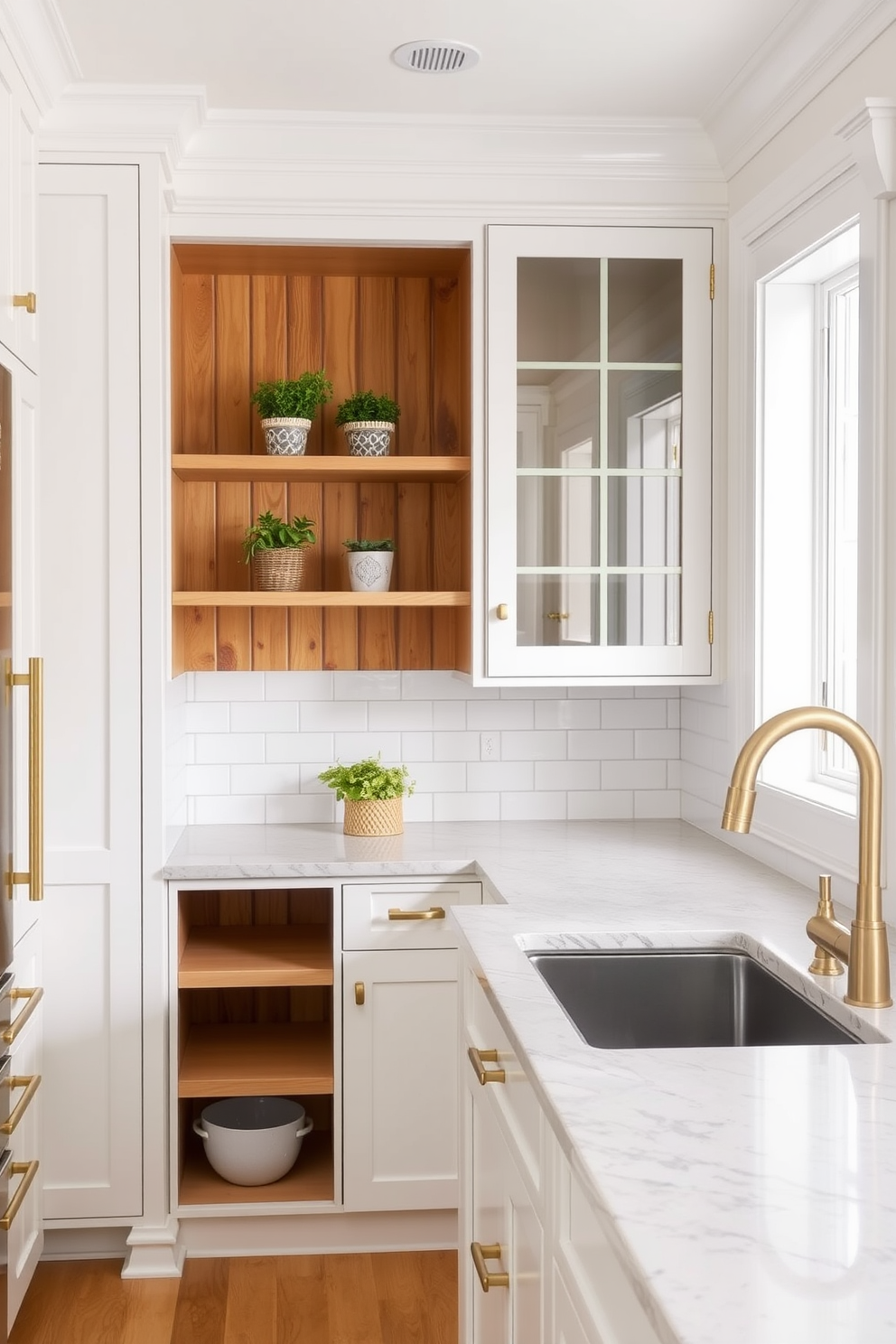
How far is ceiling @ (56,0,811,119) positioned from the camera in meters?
2.28

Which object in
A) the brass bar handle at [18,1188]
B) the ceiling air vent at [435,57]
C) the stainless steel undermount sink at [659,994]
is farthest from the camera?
the ceiling air vent at [435,57]

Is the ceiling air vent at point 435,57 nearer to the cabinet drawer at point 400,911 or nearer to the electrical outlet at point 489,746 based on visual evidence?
the electrical outlet at point 489,746

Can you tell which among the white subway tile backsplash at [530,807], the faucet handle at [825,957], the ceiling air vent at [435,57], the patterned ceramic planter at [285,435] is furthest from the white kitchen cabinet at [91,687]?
the faucet handle at [825,957]

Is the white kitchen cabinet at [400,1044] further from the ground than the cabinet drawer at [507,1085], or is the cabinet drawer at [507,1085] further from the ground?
the cabinet drawer at [507,1085]

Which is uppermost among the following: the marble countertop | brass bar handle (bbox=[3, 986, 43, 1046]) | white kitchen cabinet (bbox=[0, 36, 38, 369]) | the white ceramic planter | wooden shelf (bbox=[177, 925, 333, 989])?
white kitchen cabinet (bbox=[0, 36, 38, 369])

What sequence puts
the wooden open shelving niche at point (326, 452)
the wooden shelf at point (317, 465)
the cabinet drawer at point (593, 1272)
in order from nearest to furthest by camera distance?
the cabinet drawer at point (593, 1272) < the wooden shelf at point (317, 465) < the wooden open shelving niche at point (326, 452)

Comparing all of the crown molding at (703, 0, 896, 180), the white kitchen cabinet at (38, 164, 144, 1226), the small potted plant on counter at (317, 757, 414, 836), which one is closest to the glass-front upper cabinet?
the crown molding at (703, 0, 896, 180)

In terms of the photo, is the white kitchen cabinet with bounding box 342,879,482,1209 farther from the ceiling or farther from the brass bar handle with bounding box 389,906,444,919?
the ceiling

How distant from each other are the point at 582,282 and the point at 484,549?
27.4 inches

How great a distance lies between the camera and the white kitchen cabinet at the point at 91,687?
2629 millimetres

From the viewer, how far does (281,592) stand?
299 centimetres

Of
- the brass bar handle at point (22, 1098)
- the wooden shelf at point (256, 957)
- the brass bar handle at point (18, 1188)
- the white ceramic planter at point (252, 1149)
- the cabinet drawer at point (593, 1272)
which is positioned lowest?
the white ceramic planter at point (252, 1149)

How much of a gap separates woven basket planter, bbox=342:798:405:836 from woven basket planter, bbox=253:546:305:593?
0.58 m

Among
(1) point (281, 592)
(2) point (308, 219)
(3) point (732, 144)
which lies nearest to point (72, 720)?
(1) point (281, 592)
